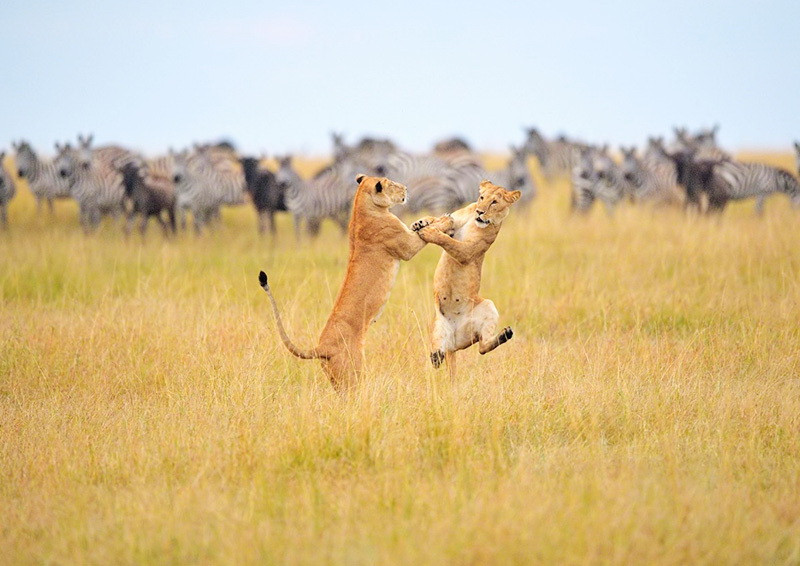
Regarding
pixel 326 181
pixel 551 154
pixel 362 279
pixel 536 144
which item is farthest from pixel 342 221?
pixel 551 154

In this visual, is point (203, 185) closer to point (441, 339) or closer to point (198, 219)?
point (198, 219)

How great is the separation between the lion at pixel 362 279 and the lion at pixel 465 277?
22 centimetres

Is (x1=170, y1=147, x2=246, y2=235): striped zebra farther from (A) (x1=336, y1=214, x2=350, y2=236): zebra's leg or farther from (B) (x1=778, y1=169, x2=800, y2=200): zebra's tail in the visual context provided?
(B) (x1=778, y1=169, x2=800, y2=200): zebra's tail

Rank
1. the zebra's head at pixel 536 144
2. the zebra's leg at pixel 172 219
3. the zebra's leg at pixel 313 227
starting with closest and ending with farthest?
the zebra's leg at pixel 172 219 → the zebra's leg at pixel 313 227 → the zebra's head at pixel 536 144

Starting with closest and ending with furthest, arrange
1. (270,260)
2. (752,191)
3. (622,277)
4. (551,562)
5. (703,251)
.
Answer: (551,562) → (622,277) → (703,251) → (270,260) → (752,191)

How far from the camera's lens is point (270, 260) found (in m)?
Result: 13.4

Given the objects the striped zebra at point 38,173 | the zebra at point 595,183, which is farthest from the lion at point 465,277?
the striped zebra at point 38,173

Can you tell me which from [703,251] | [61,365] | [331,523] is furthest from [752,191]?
[331,523]

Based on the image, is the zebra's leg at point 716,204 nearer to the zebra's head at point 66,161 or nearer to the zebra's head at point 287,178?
the zebra's head at point 287,178

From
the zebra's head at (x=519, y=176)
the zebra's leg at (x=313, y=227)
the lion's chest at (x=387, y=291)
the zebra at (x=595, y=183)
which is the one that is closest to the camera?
the lion's chest at (x=387, y=291)

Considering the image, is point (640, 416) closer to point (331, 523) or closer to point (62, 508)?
point (331, 523)

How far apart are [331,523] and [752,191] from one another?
52.1 ft

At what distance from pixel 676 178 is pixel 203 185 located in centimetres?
969

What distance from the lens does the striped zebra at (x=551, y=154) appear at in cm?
2878
